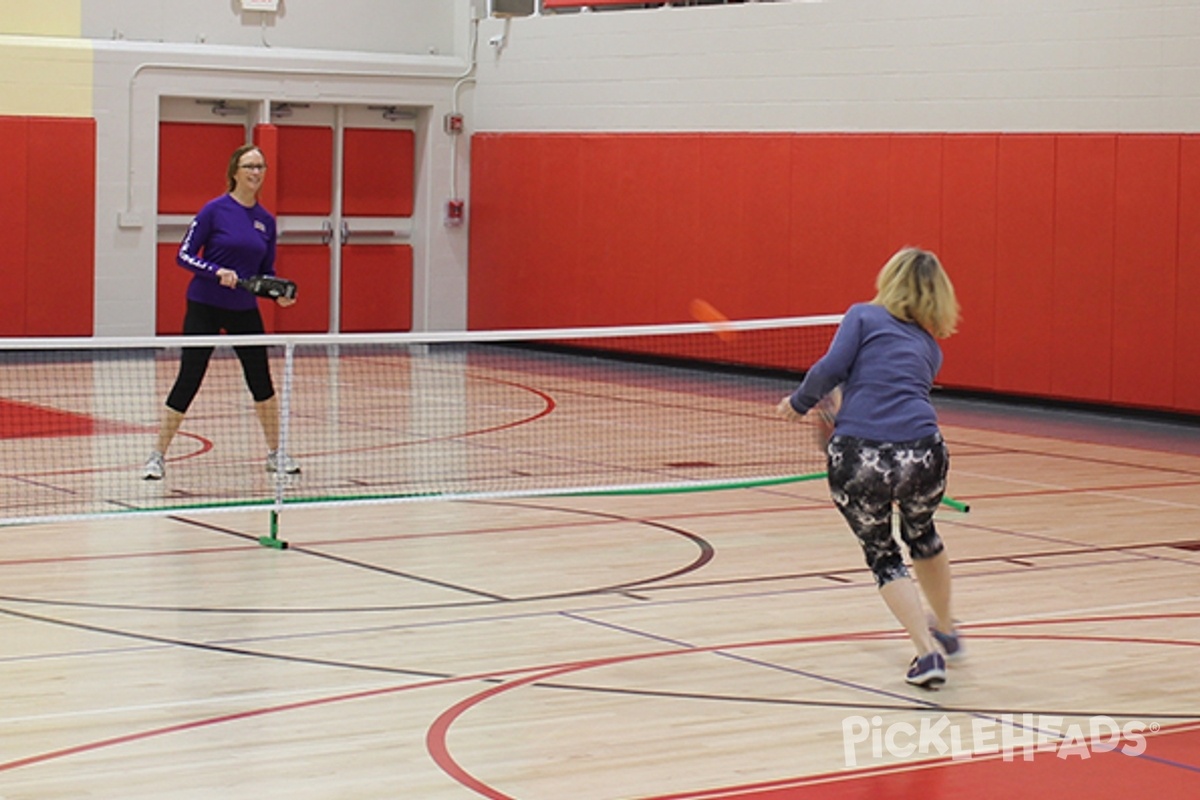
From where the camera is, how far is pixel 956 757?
5.82 meters

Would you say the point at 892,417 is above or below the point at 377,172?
below

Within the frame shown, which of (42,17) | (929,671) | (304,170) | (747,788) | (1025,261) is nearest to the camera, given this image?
(747,788)

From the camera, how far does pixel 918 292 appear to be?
6859mm

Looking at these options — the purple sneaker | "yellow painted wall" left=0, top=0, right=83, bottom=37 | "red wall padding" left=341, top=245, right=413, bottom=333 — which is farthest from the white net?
the purple sneaker

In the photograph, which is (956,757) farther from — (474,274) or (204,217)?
(474,274)

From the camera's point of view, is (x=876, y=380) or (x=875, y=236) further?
(x=875, y=236)

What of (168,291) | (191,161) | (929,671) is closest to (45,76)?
(191,161)

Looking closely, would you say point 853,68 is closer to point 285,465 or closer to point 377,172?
point 377,172

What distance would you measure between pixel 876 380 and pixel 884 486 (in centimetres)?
37

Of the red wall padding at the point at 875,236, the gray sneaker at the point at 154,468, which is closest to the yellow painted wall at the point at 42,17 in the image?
the red wall padding at the point at 875,236

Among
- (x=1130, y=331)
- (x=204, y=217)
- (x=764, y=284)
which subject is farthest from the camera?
(x=764, y=284)

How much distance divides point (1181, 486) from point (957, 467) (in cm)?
152

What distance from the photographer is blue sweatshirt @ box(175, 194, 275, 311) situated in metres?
11.3

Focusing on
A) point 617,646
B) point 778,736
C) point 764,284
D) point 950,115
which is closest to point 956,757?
point 778,736
